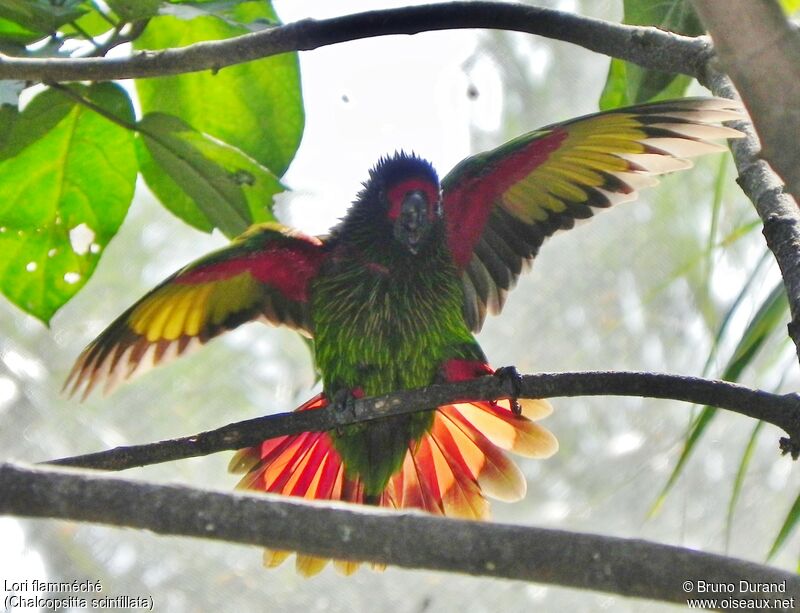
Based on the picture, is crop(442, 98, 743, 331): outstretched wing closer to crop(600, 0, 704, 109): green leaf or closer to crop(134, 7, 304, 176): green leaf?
crop(600, 0, 704, 109): green leaf

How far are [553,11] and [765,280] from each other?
2.59ft

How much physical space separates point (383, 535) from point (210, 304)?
134cm

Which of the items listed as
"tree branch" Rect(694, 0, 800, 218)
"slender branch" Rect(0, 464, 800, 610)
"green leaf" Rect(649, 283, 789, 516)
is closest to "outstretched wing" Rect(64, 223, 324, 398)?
"green leaf" Rect(649, 283, 789, 516)

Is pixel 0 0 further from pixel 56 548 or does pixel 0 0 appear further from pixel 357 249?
pixel 56 548

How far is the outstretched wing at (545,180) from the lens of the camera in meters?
1.73

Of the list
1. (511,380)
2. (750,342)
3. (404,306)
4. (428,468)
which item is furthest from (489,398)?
(428,468)

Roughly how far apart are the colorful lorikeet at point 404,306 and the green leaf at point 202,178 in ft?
0.34

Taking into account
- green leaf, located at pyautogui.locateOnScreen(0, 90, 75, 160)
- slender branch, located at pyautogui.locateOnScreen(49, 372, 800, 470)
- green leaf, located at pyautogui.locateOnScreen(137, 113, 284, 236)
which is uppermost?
green leaf, located at pyautogui.locateOnScreen(0, 90, 75, 160)

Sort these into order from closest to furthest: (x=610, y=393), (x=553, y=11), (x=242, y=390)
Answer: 1. (x=610, y=393)
2. (x=553, y=11)
3. (x=242, y=390)

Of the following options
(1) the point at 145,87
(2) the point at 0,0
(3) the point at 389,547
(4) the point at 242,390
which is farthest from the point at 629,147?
(4) the point at 242,390

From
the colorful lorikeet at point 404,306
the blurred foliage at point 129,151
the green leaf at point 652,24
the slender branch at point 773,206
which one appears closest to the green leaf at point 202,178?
the blurred foliage at point 129,151

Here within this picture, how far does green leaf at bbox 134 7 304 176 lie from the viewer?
69.0 inches

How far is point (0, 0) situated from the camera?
1396 millimetres

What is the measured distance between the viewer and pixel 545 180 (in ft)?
6.53
